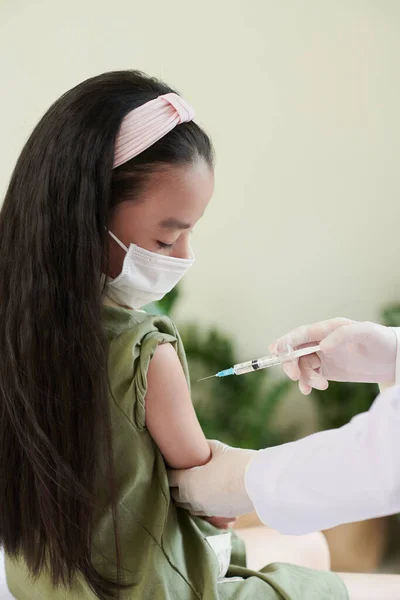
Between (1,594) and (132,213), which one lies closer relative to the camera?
(132,213)

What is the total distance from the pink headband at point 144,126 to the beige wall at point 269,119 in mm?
1809

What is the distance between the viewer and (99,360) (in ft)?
3.65

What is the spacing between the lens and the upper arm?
113 centimetres

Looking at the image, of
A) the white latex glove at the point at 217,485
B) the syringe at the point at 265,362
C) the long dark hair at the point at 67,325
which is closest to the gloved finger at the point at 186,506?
the white latex glove at the point at 217,485

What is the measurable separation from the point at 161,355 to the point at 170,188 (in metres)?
0.27

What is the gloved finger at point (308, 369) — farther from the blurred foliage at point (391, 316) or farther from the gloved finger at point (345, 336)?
the blurred foliage at point (391, 316)

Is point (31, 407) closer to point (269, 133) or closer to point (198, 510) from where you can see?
point (198, 510)

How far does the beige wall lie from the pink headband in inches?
71.2

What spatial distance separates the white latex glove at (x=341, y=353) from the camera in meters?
1.41

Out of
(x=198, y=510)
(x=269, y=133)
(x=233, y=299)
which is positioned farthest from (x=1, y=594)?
(x=269, y=133)

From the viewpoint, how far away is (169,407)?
1143 mm

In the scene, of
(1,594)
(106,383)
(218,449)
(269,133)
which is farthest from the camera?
(269,133)

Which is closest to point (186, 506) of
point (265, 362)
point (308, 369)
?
point (265, 362)

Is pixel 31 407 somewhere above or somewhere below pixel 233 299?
above
